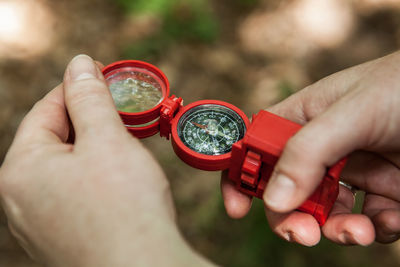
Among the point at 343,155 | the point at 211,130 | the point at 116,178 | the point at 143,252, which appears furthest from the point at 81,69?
the point at 343,155

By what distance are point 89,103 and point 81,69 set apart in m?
0.24

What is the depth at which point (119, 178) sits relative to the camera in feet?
5.03

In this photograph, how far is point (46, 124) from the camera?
179 centimetres

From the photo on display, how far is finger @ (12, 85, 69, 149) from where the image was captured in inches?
67.8

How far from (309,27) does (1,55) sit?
295 cm

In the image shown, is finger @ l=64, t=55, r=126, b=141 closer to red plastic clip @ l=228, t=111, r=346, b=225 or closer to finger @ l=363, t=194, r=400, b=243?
red plastic clip @ l=228, t=111, r=346, b=225

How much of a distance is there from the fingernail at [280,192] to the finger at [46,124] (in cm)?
97

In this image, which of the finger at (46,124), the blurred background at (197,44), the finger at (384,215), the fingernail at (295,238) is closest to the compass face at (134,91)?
the finger at (46,124)

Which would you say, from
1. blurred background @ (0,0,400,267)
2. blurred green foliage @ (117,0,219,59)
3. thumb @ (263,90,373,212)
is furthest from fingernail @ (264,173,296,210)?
blurred green foliage @ (117,0,219,59)

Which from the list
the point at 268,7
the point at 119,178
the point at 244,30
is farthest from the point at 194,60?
the point at 119,178

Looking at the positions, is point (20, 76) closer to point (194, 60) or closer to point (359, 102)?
point (194, 60)

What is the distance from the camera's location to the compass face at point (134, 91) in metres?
2.21

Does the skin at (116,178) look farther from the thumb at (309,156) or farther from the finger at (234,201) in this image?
the finger at (234,201)

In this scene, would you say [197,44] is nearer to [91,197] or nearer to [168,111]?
[168,111]
